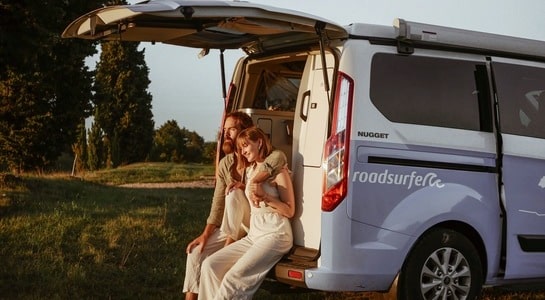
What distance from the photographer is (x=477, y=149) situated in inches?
230

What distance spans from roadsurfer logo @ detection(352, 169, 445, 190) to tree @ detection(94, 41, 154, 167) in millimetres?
37726

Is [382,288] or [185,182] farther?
[185,182]

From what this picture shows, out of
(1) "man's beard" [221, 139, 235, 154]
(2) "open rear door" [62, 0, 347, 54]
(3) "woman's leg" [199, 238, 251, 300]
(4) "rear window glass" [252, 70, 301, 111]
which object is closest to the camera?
(2) "open rear door" [62, 0, 347, 54]

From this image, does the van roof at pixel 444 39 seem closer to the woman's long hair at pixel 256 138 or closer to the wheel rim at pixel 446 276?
the woman's long hair at pixel 256 138

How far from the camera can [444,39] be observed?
5719mm

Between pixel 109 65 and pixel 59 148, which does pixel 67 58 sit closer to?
pixel 59 148

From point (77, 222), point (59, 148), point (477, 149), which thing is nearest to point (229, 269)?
point (477, 149)

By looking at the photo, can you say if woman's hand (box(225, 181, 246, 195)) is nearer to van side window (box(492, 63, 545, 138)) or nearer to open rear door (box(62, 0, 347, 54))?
open rear door (box(62, 0, 347, 54))

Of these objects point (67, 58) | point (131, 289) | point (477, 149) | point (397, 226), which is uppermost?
point (67, 58)

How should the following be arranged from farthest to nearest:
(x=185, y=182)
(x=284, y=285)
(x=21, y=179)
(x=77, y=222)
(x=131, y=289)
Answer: (x=185, y=182) < (x=21, y=179) < (x=77, y=222) < (x=131, y=289) < (x=284, y=285)

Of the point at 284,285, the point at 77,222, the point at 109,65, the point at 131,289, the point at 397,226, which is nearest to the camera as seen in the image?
the point at 397,226

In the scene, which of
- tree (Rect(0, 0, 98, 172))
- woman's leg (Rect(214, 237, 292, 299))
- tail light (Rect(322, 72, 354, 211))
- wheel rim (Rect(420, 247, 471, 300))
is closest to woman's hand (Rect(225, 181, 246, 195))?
woman's leg (Rect(214, 237, 292, 299))

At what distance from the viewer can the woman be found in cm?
559

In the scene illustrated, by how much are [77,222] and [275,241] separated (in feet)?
21.2
